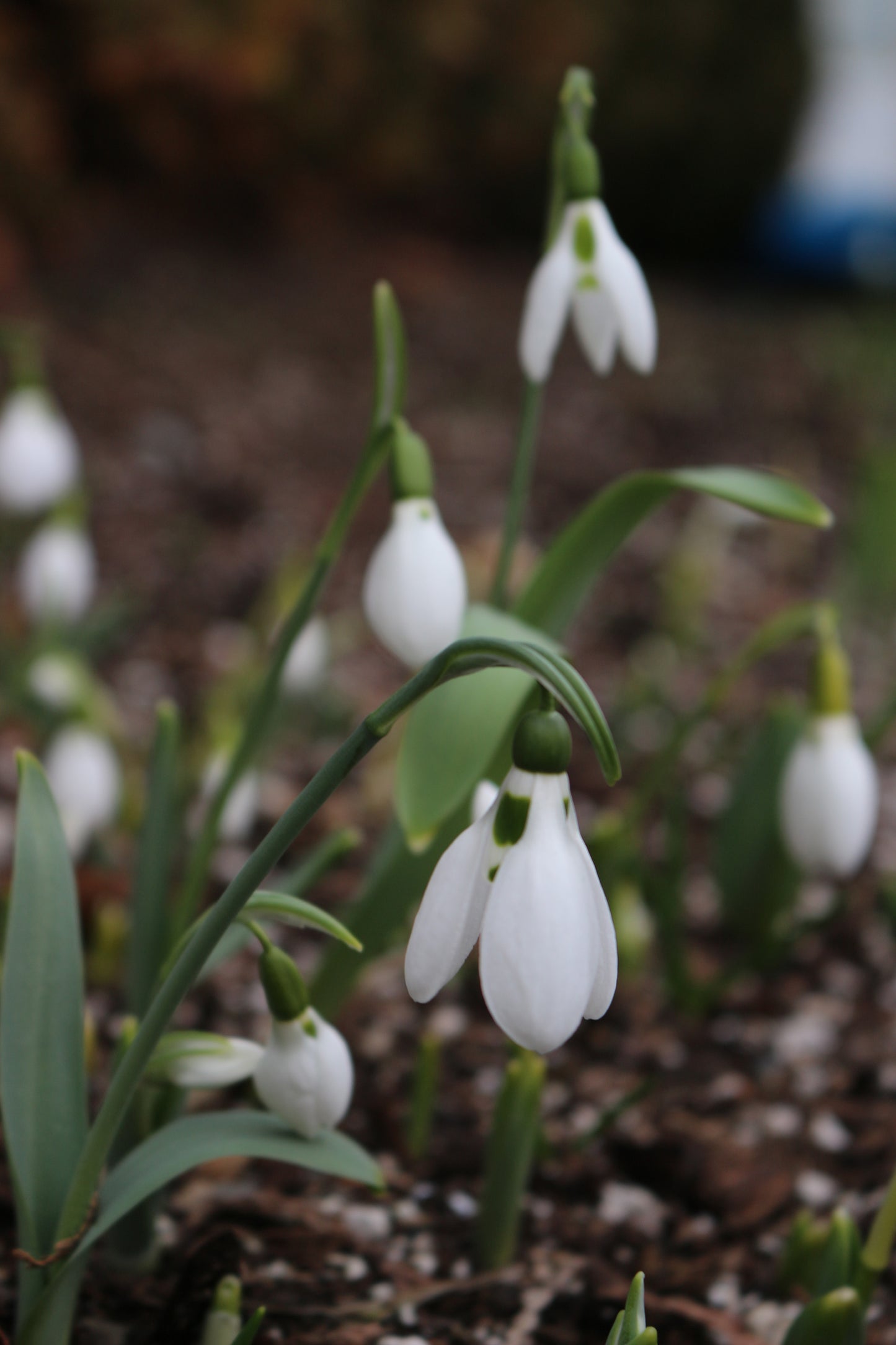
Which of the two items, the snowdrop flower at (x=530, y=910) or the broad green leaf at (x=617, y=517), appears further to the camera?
the broad green leaf at (x=617, y=517)

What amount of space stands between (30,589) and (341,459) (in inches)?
66.6

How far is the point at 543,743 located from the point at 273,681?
50 centimetres

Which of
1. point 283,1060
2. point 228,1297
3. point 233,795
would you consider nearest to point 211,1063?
point 283,1060

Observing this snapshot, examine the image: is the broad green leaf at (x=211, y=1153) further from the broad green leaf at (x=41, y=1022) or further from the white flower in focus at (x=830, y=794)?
the white flower in focus at (x=830, y=794)


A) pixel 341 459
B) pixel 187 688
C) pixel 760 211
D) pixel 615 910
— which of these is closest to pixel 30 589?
pixel 187 688

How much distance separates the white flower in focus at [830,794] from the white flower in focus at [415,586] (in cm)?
43

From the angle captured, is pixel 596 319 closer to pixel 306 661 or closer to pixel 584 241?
pixel 584 241

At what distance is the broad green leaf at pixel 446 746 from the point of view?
0.87 m

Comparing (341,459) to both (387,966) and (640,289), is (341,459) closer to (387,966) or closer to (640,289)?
(387,966)

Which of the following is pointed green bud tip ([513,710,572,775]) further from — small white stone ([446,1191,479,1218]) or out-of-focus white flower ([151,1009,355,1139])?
small white stone ([446,1191,479,1218])

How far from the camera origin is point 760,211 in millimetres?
6527

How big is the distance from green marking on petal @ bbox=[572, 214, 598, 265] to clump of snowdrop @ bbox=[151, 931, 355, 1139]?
59cm

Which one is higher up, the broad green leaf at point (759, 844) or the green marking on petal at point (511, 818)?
the green marking on petal at point (511, 818)

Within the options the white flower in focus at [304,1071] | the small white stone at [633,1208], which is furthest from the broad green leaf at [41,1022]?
the small white stone at [633,1208]
